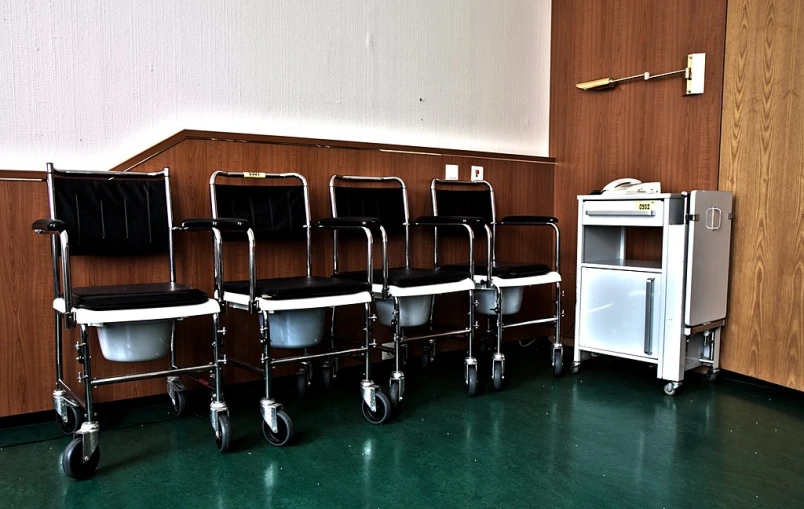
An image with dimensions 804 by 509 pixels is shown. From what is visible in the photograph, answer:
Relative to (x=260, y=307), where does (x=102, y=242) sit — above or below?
above

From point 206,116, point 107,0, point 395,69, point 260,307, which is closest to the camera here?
point 260,307

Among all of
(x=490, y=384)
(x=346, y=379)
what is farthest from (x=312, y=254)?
(x=490, y=384)

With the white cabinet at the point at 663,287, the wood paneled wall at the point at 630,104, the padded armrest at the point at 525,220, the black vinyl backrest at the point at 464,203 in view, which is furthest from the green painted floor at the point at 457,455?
the wood paneled wall at the point at 630,104

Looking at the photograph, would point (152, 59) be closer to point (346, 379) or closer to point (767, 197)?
point (346, 379)

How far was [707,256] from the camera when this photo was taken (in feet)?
9.45

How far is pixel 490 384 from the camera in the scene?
3.02 meters

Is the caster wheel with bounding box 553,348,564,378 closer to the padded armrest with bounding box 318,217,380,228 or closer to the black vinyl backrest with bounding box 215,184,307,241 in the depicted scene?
the padded armrest with bounding box 318,217,380,228

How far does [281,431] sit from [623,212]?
1893mm

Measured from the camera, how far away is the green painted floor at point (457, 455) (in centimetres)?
182

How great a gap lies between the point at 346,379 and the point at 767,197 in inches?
85.5

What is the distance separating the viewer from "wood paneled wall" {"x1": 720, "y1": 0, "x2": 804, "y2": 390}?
9.13 feet

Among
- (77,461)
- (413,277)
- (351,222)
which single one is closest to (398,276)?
(413,277)

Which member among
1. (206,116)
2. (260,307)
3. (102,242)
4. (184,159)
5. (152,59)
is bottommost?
(260,307)

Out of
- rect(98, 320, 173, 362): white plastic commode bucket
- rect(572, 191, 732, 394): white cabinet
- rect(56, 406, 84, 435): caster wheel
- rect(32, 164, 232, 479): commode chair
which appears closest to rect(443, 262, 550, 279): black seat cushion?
rect(572, 191, 732, 394): white cabinet
